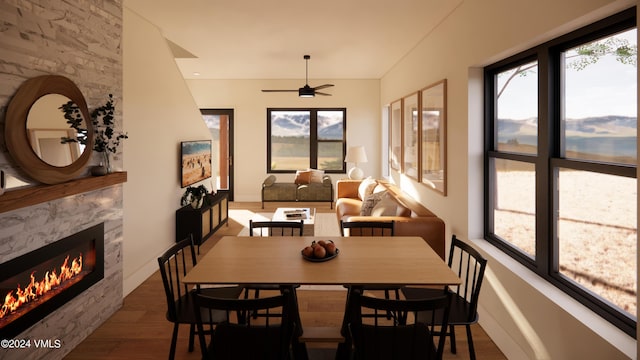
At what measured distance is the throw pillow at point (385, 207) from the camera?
4.70m

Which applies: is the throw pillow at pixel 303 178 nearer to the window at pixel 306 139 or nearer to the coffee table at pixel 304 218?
the window at pixel 306 139

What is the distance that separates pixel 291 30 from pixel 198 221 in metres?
2.71

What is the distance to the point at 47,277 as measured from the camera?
8.89ft

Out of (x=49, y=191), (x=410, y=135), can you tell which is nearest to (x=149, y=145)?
(x=49, y=191)

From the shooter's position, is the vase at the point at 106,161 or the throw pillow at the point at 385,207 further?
the throw pillow at the point at 385,207

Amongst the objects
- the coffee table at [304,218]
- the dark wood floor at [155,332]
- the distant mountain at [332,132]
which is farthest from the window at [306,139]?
the dark wood floor at [155,332]

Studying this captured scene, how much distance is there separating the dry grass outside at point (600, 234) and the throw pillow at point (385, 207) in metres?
1.93

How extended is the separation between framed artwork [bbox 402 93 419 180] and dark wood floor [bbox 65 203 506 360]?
8.48 ft

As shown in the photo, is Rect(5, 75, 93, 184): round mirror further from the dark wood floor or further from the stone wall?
the dark wood floor

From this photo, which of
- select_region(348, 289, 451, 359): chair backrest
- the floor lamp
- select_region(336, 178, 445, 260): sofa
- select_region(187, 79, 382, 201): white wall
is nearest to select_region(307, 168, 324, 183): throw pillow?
select_region(187, 79, 382, 201): white wall

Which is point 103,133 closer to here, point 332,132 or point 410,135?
point 410,135

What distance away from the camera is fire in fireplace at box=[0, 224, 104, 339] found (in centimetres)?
236

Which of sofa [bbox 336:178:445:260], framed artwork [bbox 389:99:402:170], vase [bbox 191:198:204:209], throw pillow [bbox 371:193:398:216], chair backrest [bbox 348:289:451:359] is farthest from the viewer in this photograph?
framed artwork [bbox 389:99:402:170]

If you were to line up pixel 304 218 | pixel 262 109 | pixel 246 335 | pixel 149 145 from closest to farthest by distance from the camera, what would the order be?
pixel 246 335 < pixel 149 145 < pixel 304 218 < pixel 262 109
